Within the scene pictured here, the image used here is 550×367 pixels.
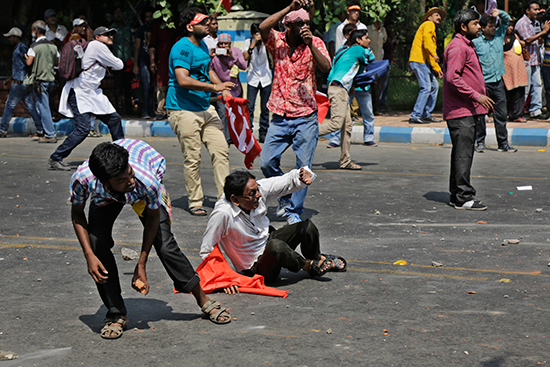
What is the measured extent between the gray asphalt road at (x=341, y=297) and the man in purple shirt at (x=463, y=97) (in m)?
0.28

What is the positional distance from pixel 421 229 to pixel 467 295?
6.45 feet

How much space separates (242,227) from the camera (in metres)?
5.05

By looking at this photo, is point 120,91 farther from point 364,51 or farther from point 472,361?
point 472,361

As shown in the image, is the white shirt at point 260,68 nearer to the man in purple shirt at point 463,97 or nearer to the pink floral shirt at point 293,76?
the man in purple shirt at point 463,97

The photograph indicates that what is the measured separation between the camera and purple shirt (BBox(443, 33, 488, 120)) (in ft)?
24.7

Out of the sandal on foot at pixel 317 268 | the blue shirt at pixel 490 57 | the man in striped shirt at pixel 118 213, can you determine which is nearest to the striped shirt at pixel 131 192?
the man in striped shirt at pixel 118 213

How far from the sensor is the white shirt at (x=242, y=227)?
4.96m

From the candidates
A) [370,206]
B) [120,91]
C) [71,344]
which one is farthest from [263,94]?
[71,344]

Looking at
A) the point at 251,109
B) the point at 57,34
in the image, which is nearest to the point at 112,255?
the point at 251,109

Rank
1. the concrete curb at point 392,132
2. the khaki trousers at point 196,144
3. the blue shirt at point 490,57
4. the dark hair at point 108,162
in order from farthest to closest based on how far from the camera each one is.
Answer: the concrete curb at point 392,132 < the blue shirt at point 490,57 < the khaki trousers at point 196,144 < the dark hair at point 108,162

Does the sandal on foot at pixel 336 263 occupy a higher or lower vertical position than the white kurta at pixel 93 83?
lower

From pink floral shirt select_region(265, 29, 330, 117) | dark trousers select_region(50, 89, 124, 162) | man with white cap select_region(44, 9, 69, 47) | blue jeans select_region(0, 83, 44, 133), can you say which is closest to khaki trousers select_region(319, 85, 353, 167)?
dark trousers select_region(50, 89, 124, 162)

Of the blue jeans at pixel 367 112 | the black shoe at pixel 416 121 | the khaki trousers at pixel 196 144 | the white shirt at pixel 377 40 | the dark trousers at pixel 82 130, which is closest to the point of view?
the khaki trousers at pixel 196 144

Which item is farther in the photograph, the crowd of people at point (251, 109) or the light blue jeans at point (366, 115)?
the light blue jeans at point (366, 115)
